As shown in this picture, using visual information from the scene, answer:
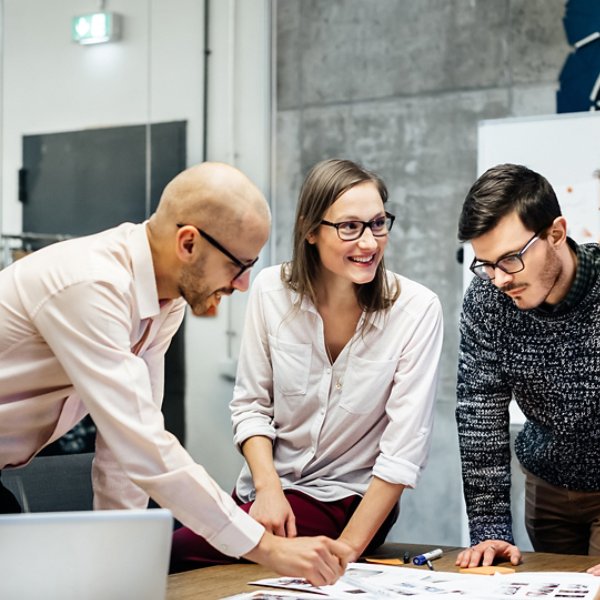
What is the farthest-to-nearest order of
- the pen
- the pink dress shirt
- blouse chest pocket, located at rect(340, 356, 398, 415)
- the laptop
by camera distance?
blouse chest pocket, located at rect(340, 356, 398, 415) → the pen → the pink dress shirt → the laptop

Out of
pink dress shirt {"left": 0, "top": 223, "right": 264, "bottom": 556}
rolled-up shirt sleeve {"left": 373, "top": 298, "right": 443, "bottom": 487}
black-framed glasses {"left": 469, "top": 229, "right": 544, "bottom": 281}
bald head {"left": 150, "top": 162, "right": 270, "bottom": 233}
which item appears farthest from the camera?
rolled-up shirt sleeve {"left": 373, "top": 298, "right": 443, "bottom": 487}

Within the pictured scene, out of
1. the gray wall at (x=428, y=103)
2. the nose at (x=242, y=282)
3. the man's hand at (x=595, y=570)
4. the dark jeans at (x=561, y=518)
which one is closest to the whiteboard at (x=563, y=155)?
the gray wall at (x=428, y=103)

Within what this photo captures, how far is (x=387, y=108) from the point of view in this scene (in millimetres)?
5113

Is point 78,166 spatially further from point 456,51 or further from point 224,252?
point 224,252

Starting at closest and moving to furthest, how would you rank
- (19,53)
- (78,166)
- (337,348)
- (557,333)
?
(557,333)
(337,348)
(19,53)
(78,166)

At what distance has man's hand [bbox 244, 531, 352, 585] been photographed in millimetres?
1682

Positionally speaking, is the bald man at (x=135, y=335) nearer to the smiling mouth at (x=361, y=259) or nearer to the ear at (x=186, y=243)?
the ear at (x=186, y=243)

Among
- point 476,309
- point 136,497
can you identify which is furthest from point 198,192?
point 476,309

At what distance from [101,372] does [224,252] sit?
0.34 m

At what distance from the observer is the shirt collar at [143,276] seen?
5.94ft

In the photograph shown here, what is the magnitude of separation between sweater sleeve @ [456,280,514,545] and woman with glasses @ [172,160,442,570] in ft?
0.35

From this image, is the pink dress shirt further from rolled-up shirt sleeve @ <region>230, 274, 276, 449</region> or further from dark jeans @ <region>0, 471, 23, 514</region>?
rolled-up shirt sleeve @ <region>230, 274, 276, 449</region>

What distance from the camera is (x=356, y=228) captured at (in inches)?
A: 97.6

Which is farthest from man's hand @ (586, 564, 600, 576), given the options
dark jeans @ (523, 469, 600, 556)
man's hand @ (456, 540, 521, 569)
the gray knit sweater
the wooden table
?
dark jeans @ (523, 469, 600, 556)
